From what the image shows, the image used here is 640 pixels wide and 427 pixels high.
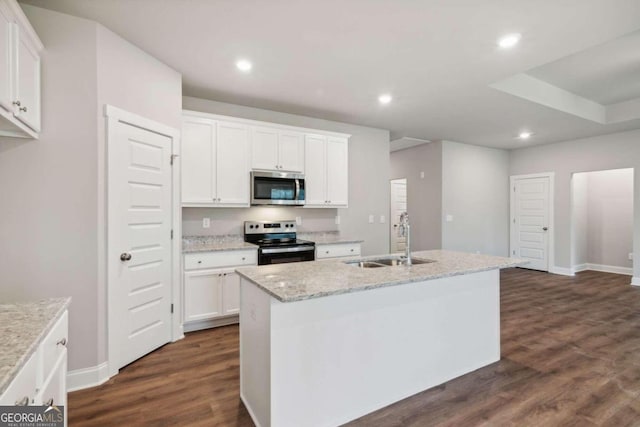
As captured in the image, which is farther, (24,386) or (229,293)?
(229,293)

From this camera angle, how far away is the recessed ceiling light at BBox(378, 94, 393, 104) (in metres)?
3.77

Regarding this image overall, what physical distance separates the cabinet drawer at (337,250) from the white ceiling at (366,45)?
1.81 metres

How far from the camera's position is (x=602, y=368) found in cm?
256

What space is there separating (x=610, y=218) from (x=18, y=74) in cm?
924

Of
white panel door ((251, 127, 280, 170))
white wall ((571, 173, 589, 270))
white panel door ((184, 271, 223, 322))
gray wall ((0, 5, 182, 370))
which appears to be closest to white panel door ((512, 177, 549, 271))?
white wall ((571, 173, 589, 270))

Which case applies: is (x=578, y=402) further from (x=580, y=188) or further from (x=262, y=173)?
(x=580, y=188)

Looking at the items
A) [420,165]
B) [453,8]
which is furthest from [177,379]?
[420,165]

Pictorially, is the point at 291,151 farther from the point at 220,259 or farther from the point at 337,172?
the point at 220,259

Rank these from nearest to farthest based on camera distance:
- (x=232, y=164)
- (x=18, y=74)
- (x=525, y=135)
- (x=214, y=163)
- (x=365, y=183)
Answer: (x=18, y=74) < (x=214, y=163) < (x=232, y=164) < (x=365, y=183) < (x=525, y=135)

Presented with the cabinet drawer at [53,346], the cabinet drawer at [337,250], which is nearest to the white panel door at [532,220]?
the cabinet drawer at [337,250]

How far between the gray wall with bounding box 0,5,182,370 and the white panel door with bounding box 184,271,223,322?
87 centimetres

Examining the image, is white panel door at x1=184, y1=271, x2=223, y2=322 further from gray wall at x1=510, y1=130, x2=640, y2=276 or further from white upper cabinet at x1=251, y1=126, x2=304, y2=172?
gray wall at x1=510, y1=130, x2=640, y2=276

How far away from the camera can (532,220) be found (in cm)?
670

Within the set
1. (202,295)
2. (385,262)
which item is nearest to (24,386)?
(385,262)
